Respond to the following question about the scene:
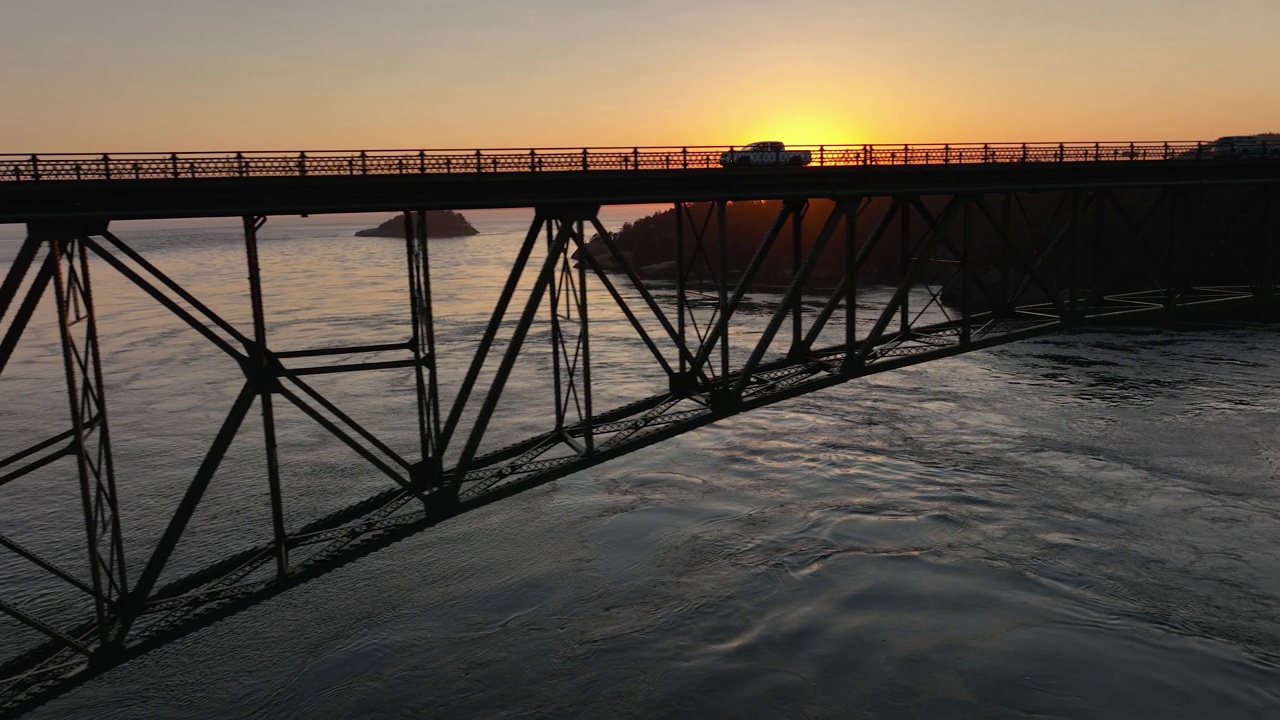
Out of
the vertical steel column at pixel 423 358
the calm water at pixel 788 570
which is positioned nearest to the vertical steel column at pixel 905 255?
the calm water at pixel 788 570

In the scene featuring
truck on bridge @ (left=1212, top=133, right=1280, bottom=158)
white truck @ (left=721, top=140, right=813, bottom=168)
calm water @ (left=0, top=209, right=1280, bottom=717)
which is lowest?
calm water @ (left=0, top=209, right=1280, bottom=717)

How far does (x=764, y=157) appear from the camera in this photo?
2450 centimetres

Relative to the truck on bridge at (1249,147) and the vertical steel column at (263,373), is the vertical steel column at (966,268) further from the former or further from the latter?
the vertical steel column at (263,373)

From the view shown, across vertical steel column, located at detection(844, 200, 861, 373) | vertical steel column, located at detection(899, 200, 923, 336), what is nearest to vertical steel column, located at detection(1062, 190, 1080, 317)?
vertical steel column, located at detection(899, 200, 923, 336)

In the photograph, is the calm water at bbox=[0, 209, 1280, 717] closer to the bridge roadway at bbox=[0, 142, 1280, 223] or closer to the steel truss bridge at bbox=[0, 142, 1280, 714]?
the steel truss bridge at bbox=[0, 142, 1280, 714]

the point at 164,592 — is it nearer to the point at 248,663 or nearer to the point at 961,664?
the point at 248,663

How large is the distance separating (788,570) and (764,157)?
12872mm

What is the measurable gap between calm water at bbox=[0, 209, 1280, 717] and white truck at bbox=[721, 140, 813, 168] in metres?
12.7

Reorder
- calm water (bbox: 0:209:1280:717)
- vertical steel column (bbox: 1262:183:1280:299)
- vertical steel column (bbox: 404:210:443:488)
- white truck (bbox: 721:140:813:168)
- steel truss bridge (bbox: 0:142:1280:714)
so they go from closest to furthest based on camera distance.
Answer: steel truss bridge (bbox: 0:142:1280:714) < vertical steel column (bbox: 404:210:443:488) < calm water (bbox: 0:209:1280:717) < white truck (bbox: 721:140:813:168) < vertical steel column (bbox: 1262:183:1280:299)

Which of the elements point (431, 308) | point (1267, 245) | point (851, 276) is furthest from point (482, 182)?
point (1267, 245)

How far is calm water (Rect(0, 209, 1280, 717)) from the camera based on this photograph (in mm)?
20859

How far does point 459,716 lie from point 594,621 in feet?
16.8

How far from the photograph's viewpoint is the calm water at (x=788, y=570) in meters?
20.9

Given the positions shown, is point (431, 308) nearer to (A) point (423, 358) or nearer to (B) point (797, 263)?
(A) point (423, 358)
